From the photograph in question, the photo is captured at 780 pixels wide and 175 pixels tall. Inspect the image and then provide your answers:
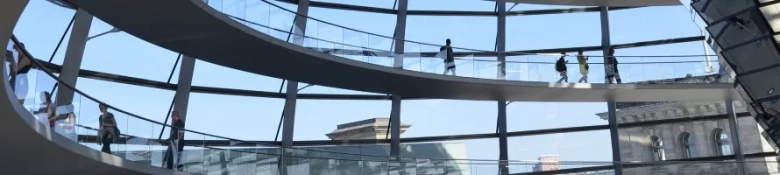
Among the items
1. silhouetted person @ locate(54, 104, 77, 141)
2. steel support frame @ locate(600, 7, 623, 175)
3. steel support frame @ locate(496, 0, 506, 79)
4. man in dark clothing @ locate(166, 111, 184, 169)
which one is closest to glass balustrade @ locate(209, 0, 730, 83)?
steel support frame @ locate(496, 0, 506, 79)

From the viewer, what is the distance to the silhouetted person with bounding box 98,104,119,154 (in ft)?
41.7

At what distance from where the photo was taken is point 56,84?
36.3 ft

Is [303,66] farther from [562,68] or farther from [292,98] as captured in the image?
[562,68]

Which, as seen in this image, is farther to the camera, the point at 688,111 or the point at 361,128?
the point at 688,111

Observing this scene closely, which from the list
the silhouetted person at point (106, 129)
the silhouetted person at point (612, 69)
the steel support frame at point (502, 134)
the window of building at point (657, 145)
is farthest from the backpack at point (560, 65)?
the silhouetted person at point (106, 129)

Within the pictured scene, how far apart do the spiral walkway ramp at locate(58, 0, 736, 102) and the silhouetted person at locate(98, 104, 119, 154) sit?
77.5 inches

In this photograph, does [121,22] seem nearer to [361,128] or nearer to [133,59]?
[133,59]

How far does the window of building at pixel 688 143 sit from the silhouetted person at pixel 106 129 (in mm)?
19514

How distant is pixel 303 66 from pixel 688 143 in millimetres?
14284

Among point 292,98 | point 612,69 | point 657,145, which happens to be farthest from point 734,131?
point 292,98

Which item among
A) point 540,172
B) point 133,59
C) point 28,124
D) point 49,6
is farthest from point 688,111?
point 28,124

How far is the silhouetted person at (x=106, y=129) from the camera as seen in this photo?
12703 mm

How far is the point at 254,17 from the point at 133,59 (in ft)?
10.7

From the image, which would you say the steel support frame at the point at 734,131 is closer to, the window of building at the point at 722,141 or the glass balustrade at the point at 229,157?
the window of building at the point at 722,141
